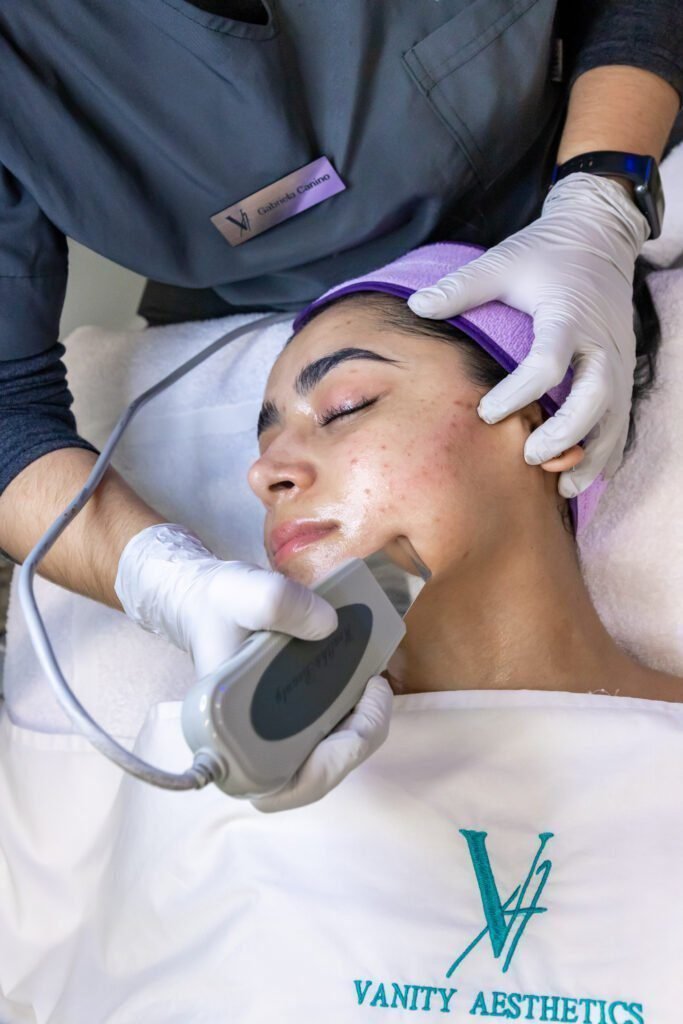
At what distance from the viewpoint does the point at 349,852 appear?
1.15 m

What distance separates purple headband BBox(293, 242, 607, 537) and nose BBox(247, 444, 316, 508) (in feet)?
0.91

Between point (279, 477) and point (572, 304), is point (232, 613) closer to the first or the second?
point (279, 477)

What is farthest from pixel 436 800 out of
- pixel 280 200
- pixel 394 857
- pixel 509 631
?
pixel 280 200

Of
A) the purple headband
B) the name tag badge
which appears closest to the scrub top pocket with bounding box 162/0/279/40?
the name tag badge

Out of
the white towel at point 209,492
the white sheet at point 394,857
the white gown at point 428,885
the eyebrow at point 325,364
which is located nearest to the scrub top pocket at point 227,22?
the eyebrow at point 325,364

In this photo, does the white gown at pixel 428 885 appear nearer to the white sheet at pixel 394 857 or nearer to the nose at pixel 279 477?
the white sheet at pixel 394 857

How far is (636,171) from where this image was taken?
1.40 m

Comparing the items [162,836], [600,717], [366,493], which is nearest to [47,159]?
[366,493]

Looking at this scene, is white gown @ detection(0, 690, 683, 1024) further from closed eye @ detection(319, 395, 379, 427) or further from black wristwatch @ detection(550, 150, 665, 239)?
black wristwatch @ detection(550, 150, 665, 239)

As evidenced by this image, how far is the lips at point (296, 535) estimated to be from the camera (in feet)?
3.64

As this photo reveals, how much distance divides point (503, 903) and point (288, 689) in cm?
47

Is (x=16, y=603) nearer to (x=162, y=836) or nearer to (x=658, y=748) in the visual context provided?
(x=162, y=836)

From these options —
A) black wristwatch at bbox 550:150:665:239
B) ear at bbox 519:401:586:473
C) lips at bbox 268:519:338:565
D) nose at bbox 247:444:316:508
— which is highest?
nose at bbox 247:444:316:508

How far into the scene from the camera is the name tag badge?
139 cm
